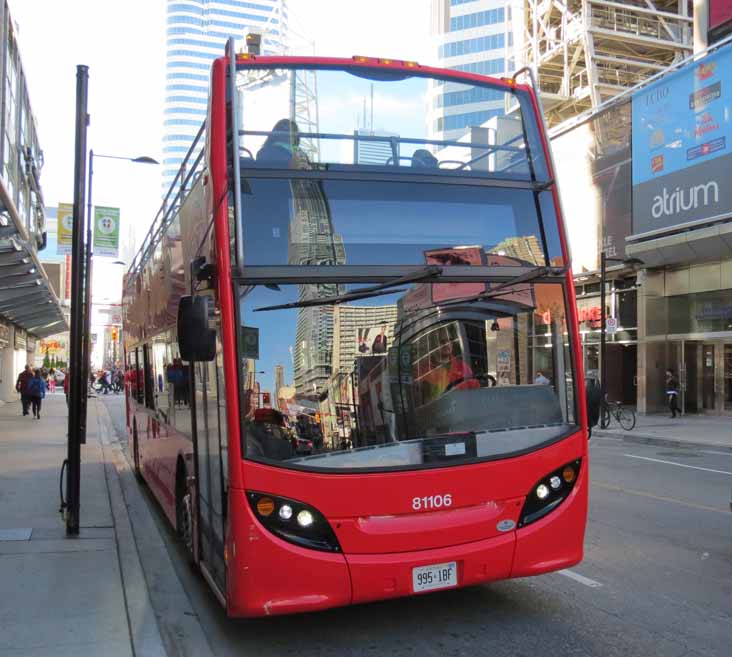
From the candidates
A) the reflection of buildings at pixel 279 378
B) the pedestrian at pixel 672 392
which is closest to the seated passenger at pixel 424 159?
the reflection of buildings at pixel 279 378

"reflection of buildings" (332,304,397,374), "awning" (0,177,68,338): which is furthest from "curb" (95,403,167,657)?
"awning" (0,177,68,338)

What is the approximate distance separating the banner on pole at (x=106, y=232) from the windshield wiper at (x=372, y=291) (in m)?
22.6

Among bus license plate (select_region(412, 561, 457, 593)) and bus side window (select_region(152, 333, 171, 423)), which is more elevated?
bus side window (select_region(152, 333, 171, 423))

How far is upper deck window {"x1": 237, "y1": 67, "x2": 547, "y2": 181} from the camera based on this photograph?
5141 millimetres

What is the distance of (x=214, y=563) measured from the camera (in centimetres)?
534

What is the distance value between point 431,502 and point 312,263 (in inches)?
67.9

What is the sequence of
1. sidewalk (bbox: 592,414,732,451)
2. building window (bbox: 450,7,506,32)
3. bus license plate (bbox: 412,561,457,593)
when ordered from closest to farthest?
bus license plate (bbox: 412,561,457,593)
sidewalk (bbox: 592,414,732,451)
building window (bbox: 450,7,506,32)

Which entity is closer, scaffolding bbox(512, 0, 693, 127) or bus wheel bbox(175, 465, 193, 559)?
bus wheel bbox(175, 465, 193, 559)

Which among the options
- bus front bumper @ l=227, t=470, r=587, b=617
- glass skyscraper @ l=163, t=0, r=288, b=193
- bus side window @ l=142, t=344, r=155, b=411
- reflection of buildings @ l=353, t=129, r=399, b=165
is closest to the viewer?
bus front bumper @ l=227, t=470, r=587, b=617

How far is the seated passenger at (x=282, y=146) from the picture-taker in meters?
5.03

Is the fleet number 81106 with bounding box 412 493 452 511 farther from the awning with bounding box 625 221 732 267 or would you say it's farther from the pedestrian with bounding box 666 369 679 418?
the pedestrian with bounding box 666 369 679 418

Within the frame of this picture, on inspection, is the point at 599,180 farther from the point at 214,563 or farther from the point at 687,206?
the point at 214,563

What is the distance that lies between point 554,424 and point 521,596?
5.04 ft

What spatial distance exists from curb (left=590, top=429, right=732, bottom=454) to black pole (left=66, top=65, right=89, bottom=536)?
14.7m
